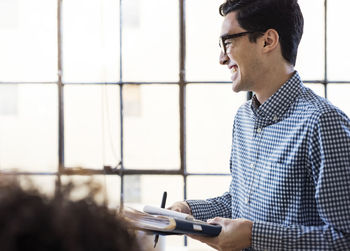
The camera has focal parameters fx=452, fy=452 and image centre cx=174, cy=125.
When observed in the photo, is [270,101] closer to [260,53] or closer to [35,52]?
[260,53]

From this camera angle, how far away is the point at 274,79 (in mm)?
1564

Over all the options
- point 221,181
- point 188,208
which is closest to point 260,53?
point 188,208

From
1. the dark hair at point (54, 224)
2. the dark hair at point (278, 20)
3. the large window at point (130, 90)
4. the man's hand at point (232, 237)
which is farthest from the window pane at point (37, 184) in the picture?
the large window at point (130, 90)

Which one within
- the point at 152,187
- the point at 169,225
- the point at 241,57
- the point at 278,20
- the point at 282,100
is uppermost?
the point at 278,20

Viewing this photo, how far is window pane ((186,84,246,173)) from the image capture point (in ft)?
7.89

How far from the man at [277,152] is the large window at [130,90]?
64 cm

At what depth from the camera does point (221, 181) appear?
2.44 m

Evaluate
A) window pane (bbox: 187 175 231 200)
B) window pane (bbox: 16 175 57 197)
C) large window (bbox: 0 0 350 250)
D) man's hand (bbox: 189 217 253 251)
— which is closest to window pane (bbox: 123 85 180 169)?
large window (bbox: 0 0 350 250)

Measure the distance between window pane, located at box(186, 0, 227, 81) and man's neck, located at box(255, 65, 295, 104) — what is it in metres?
0.83

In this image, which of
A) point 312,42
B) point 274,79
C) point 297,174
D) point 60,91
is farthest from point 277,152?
point 60,91

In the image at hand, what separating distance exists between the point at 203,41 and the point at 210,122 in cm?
43

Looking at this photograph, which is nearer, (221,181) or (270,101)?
(270,101)

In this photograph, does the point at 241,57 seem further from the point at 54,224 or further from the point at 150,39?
the point at 54,224

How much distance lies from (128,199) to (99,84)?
0.64 meters
